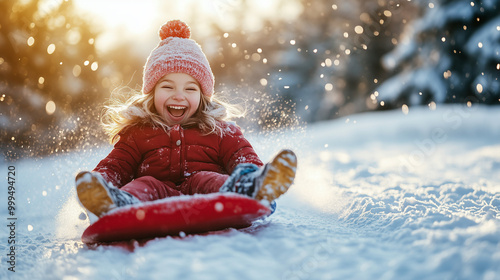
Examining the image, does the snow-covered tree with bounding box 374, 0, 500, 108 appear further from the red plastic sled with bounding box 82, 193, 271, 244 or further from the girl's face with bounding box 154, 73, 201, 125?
the red plastic sled with bounding box 82, 193, 271, 244

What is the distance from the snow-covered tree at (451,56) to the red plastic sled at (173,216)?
5795 millimetres

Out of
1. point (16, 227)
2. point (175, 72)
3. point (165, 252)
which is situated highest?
point (175, 72)

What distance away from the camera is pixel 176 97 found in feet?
6.17

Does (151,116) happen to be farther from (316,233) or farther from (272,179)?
(316,233)

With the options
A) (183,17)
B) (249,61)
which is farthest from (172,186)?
(249,61)

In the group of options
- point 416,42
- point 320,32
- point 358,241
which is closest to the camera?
point 358,241

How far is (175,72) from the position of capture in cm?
193

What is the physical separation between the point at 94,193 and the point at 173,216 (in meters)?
0.27

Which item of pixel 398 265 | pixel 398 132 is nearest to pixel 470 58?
pixel 398 132

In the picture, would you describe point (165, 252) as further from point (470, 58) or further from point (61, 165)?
point (470, 58)

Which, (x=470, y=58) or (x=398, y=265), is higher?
(x=470, y=58)

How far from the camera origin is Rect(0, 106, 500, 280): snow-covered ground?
932 mm

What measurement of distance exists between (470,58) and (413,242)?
234 inches

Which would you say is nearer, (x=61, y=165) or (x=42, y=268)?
(x=42, y=268)
